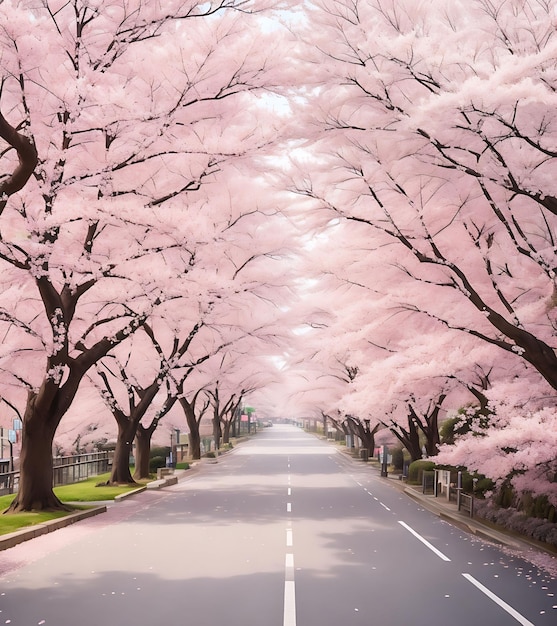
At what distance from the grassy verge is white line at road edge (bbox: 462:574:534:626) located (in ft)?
31.9

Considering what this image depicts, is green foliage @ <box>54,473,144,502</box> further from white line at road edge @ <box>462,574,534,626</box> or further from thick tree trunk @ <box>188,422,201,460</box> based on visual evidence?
thick tree trunk @ <box>188,422,201,460</box>

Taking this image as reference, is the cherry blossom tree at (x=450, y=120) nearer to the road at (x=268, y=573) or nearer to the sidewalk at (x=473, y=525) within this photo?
the sidewalk at (x=473, y=525)

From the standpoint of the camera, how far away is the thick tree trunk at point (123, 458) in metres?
30.3

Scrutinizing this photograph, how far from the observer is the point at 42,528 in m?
16.2

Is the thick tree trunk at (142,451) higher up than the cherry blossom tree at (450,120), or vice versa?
the cherry blossom tree at (450,120)

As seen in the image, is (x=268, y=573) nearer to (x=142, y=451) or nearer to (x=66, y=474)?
(x=66, y=474)

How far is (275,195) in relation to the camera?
25.3 meters

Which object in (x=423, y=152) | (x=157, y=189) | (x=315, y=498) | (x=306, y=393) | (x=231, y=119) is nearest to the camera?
(x=423, y=152)

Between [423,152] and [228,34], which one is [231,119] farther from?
[423,152]

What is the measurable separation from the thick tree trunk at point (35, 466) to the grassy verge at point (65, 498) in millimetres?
550

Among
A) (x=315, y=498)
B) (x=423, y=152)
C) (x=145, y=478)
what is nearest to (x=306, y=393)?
(x=145, y=478)

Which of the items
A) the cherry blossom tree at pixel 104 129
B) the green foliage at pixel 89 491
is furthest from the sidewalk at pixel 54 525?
the cherry blossom tree at pixel 104 129

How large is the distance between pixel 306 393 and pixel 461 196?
65789 mm

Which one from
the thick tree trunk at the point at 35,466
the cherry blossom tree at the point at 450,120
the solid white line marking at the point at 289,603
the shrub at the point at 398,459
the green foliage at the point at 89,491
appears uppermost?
the cherry blossom tree at the point at 450,120
